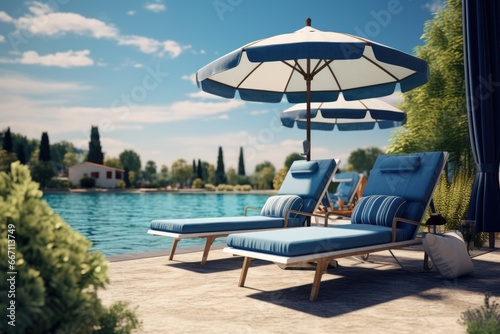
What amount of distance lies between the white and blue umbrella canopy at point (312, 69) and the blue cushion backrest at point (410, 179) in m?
1.03

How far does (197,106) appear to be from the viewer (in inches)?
1935

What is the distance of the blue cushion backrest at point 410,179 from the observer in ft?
16.3

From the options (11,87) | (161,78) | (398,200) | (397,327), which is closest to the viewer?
(397,327)

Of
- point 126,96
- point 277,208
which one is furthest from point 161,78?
point 277,208

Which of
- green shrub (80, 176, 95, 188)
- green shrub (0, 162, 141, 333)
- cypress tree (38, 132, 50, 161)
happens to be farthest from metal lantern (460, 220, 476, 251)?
cypress tree (38, 132, 50, 161)

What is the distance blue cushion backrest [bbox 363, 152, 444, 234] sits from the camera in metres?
4.95

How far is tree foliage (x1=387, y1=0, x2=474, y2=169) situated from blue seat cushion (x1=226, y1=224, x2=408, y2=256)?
10008mm

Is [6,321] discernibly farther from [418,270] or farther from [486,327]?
[418,270]

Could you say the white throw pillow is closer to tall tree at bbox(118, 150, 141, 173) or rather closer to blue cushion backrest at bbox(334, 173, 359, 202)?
blue cushion backrest at bbox(334, 173, 359, 202)

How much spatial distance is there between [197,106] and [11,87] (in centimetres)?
2366

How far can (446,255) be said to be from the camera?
448 cm

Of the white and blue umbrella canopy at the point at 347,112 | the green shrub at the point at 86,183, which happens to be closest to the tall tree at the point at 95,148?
the green shrub at the point at 86,183

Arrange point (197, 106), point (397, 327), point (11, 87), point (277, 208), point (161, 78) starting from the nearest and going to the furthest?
point (397, 327), point (277, 208), point (161, 78), point (197, 106), point (11, 87)

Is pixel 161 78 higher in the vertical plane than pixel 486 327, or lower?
higher
